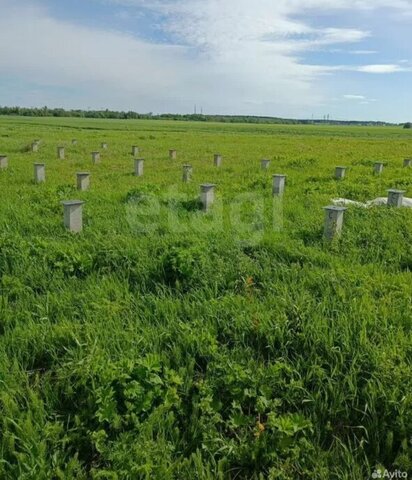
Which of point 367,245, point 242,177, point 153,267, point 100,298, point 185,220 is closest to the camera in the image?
point 100,298

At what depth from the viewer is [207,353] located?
290 centimetres

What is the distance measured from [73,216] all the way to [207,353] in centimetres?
348

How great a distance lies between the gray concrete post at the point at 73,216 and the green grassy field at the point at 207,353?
5.6 inches

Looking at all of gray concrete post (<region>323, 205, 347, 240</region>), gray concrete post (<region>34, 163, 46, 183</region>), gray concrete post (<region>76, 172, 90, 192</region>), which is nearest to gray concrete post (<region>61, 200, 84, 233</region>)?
gray concrete post (<region>323, 205, 347, 240</region>)

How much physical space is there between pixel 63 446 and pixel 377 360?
6.42 ft

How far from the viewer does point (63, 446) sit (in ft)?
7.23

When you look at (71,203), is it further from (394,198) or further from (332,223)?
(394,198)

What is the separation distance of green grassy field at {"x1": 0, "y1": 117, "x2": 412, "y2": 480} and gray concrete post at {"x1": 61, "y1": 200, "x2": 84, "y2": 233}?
0.46ft

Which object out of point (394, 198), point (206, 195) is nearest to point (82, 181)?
point (206, 195)

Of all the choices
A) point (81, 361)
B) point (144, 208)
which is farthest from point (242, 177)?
point (81, 361)

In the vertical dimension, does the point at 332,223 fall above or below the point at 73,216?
above

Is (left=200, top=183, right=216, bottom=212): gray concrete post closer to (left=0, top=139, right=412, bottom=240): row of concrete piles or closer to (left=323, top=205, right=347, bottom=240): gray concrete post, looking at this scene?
(left=0, top=139, right=412, bottom=240): row of concrete piles

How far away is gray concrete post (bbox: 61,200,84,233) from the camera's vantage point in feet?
18.4

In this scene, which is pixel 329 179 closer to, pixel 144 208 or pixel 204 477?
pixel 144 208
